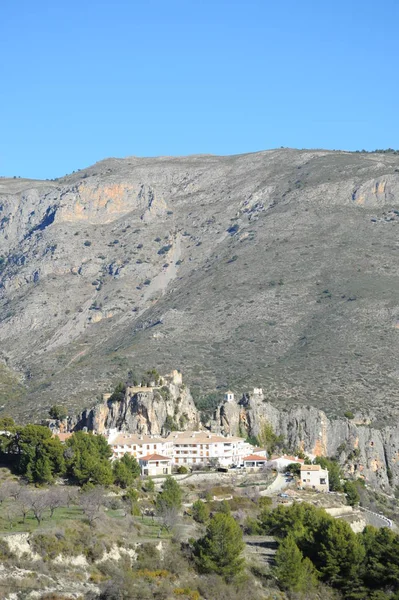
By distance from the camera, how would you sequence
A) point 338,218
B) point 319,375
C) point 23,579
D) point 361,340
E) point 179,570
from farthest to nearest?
point 338,218 < point 361,340 < point 319,375 < point 179,570 < point 23,579

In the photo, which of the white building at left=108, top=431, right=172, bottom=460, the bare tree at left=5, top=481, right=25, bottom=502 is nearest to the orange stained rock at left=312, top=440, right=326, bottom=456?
the white building at left=108, top=431, right=172, bottom=460

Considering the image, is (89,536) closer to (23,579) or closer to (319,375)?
(23,579)

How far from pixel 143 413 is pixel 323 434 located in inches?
627

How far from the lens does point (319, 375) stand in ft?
363

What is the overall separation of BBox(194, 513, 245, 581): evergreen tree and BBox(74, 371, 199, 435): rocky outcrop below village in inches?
A: 1248

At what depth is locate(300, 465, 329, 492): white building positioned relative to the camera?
8169 centimetres

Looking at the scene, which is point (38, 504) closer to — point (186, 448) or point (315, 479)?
point (186, 448)

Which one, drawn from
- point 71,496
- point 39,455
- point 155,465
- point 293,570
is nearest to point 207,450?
point 155,465

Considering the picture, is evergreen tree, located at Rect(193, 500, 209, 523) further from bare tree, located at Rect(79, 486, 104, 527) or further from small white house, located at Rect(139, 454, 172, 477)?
small white house, located at Rect(139, 454, 172, 477)

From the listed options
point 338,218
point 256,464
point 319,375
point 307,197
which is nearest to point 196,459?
point 256,464

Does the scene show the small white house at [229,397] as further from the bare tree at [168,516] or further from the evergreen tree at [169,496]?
Answer: the bare tree at [168,516]

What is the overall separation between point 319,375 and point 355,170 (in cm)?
7712

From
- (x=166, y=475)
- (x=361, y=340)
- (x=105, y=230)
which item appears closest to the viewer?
(x=166, y=475)

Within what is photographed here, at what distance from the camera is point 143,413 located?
92562 millimetres
